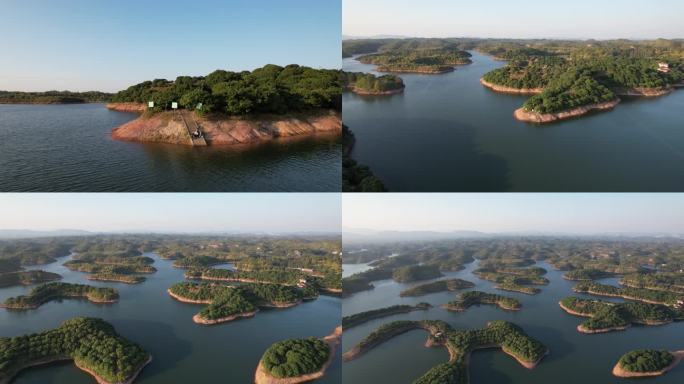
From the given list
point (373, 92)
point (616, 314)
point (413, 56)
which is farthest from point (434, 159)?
point (616, 314)

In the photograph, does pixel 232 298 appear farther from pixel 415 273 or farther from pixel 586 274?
pixel 586 274

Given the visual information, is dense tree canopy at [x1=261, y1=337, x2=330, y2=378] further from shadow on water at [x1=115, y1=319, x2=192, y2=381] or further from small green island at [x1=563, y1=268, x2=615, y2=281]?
small green island at [x1=563, y1=268, x2=615, y2=281]

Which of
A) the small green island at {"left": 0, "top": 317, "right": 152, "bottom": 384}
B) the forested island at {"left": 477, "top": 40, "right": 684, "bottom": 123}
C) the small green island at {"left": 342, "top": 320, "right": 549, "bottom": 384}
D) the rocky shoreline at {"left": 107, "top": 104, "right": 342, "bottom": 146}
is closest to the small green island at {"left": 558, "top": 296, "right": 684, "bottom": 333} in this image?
the small green island at {"left": 342, "top": 320, "right": 549, "bottom": 384}

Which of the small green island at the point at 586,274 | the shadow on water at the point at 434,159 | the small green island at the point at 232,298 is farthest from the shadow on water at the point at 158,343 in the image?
the small green island at the point at 586,274

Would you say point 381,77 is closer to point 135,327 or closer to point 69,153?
point 69,153

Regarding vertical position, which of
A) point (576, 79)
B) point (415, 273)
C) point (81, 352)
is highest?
point (576, 79)
